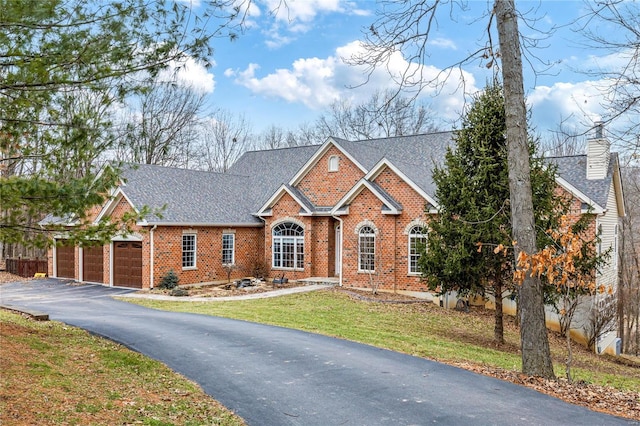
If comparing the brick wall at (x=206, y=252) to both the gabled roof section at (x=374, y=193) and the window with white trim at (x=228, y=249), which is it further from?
the gabled roof section at (x=374, y=193)

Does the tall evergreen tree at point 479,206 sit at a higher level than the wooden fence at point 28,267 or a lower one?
higher

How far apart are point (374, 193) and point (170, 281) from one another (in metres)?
9.48

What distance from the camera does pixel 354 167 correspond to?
24484 mm

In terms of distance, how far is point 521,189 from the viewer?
9117 millimetres

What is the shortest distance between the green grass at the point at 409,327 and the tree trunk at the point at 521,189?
1.69 m

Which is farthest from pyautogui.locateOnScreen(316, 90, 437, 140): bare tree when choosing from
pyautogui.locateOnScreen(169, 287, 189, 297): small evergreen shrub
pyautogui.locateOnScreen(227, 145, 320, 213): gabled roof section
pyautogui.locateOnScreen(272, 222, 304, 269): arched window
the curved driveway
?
the curved driveway

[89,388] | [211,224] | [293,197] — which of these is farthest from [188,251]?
[89,388]

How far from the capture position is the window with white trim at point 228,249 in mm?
24859

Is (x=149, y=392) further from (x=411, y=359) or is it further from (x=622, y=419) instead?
(x=622, y=419)

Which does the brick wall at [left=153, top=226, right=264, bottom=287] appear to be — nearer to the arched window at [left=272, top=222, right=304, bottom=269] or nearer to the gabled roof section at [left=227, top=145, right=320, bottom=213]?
the arched window at [left=272, top=222, right=304, bottom=269]

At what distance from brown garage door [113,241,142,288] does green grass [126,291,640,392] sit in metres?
4.07

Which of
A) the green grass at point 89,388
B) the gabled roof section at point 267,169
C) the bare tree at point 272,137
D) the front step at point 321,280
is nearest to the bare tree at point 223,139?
the bare tree at point 272,137

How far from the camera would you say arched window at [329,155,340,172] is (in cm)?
2492

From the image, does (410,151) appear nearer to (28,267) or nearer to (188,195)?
(188,195)
